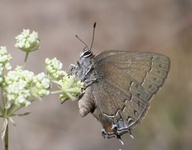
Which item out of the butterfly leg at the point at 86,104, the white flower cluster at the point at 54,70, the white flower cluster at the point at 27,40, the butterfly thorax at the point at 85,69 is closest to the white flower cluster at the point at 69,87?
the white flower cluster at the point at 54,70

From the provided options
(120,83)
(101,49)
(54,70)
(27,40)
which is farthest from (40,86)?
(101,49)

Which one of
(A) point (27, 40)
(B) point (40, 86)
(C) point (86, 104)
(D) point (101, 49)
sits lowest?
(D) point (101, 49)

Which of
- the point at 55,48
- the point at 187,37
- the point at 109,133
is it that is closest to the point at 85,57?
the point at 109,133

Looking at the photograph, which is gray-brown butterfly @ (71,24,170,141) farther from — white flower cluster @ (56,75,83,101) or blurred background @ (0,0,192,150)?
blurred background @ (0,0,192,150)

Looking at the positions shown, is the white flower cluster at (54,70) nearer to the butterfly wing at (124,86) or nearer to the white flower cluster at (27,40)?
the white flower cluster at (27,40)

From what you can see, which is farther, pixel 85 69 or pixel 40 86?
pixel 85 69

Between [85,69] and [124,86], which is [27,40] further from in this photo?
[124,86]

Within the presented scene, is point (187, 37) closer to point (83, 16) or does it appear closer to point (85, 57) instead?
point (83, 16)
